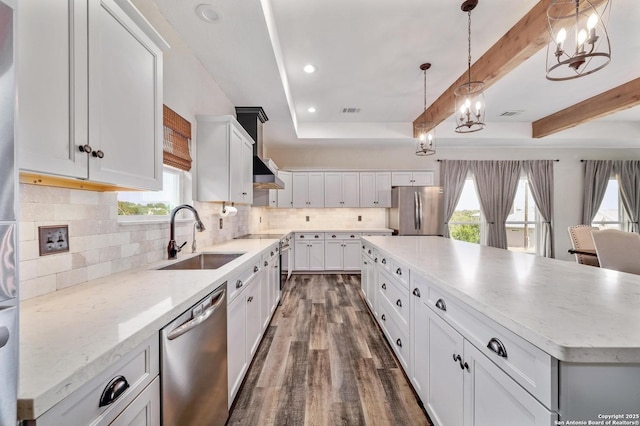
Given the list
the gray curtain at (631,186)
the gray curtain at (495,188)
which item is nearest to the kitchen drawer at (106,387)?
the gray curtain at (495,188)

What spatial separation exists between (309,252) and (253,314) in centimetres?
318

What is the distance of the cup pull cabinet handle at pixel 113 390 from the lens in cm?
64

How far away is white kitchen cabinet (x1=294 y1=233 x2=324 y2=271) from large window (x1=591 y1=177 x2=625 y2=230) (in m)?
6.10

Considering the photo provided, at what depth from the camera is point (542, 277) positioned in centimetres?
130

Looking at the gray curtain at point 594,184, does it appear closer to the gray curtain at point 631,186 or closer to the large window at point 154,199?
the gray curtain at point 631,186

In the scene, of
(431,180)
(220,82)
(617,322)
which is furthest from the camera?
(431,180)

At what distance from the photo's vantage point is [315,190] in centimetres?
548

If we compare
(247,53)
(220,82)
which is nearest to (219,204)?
(220,82)

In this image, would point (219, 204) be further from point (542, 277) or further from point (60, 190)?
point (542, 277)

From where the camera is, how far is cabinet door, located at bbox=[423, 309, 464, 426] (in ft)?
3.81

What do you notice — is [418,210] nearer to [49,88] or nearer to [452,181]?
[452,181]

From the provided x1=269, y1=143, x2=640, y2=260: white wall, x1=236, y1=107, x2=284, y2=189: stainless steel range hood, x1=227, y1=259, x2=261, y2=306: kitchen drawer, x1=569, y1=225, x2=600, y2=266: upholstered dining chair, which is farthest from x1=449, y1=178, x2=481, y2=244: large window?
x1=227, y1=259, x2=261, y2=306: kitchen drawer

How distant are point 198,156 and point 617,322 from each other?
2.79 metres

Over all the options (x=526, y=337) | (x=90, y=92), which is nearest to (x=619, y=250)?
(x=526, y=337)
